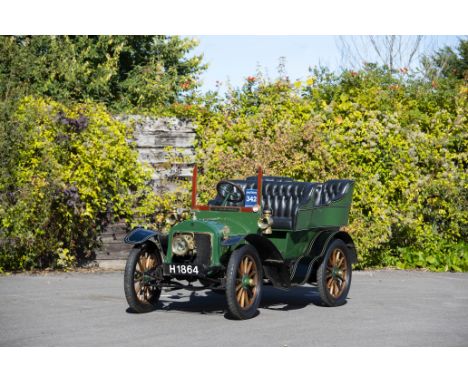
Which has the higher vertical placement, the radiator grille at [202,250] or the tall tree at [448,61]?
the tall tree at [448,61]

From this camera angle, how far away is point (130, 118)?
13.5m

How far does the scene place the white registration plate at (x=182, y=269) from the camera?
27.1ft

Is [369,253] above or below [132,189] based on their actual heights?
below

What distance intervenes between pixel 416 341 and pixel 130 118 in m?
7.56

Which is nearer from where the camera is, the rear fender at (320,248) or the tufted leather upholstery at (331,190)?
the rear fender at (320,248)

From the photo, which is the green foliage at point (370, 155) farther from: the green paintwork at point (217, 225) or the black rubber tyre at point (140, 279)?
the black rubber tyre at point (140, 279)

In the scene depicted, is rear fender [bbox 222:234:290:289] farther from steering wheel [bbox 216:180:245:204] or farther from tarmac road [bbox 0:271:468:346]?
steering wheel [bbox 216:180:245:204]

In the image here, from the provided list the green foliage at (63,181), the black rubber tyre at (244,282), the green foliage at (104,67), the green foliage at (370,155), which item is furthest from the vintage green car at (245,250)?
the green foliage at (104,67)

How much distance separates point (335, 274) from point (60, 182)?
4.81 m

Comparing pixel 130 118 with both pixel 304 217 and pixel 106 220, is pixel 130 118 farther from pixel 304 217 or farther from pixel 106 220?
pixel 304 217

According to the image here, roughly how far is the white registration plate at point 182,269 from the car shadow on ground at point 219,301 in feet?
2.22

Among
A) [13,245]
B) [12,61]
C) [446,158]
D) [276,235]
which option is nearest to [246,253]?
[276,235]

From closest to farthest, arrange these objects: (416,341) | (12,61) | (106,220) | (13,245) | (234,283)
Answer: (416,341) < (234,283) < (13,245) < (106,220) < (12,61)

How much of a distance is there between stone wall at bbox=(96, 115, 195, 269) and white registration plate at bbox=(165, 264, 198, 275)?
4973 millimetres
